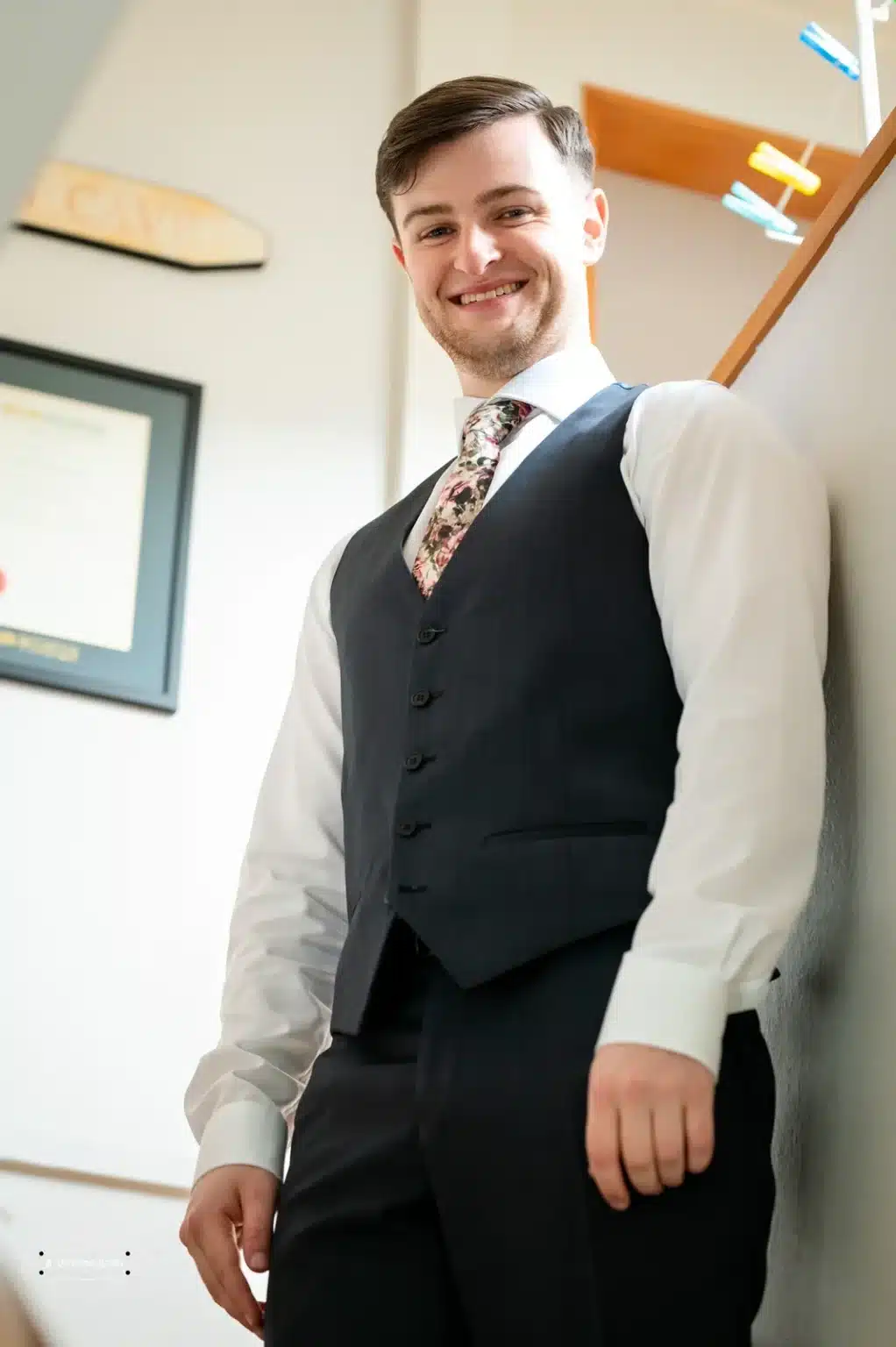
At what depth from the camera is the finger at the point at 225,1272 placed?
1288 millimetres

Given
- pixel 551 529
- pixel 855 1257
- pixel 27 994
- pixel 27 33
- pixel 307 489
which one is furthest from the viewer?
pixel 307 489

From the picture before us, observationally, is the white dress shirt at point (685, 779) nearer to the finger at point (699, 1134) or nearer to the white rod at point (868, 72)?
the finger at point (699, 1134)

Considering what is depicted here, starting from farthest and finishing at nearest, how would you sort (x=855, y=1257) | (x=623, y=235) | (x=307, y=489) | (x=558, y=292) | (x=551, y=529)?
(x=623, y=235), (x=307, y=489), (x=558, y=292), (x=551, y=529), (x=855, y=1257)

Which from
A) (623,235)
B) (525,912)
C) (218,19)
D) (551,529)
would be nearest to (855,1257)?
(525,912)

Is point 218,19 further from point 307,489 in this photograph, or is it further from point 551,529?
point 551,529

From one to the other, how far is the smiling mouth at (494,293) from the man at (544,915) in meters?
0.19

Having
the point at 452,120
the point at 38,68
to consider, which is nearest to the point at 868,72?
the point at 452,120

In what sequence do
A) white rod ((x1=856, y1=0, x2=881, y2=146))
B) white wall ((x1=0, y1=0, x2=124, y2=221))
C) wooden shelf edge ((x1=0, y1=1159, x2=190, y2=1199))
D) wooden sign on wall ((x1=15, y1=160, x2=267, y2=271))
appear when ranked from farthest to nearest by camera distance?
wooden sign on wall ((x1=15, y1=160, x2=267, y2=271)) → white rod ((x1=856, y1=0, x2=881, y2=146)) → wooden shelf edge ((x1=0, y1=1159, x2=190, y2=1199)) → white wall ((x1=0, y1=0, x2=124, y2=221))

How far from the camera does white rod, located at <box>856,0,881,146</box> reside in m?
2.19

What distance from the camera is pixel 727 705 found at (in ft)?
3.74

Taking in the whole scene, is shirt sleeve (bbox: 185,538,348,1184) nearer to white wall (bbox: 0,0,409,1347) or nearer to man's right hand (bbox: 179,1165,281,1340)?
man's right hand (bbox: 179,1165,281,1340)

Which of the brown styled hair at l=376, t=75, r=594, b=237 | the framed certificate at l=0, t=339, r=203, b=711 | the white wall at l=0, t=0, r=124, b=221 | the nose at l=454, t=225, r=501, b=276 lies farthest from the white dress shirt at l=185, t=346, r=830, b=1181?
the framed certificate at l=0, t=339, r=203, b=711

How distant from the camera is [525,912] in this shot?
112 cm

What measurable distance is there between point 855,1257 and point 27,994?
4.47ft
